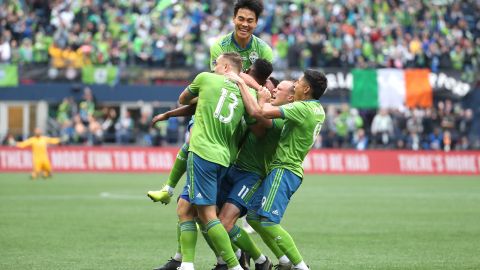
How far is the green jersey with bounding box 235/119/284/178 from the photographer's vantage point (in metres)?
10.7

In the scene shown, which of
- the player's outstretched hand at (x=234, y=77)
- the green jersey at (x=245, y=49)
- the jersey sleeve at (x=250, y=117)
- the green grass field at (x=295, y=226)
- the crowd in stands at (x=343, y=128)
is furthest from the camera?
the crowd in stands at (x=343, y=128)

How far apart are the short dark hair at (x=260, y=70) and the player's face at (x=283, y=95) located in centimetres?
19

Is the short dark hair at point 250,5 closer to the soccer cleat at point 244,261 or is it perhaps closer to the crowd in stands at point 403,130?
the soccer cleat at point 244,261

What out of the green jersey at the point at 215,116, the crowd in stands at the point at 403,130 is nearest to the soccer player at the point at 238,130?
the green jersey at the point at 215,116

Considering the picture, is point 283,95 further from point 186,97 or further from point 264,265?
point 264,265

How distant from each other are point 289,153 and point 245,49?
63.6 inches

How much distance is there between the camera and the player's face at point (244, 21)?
11031 mm

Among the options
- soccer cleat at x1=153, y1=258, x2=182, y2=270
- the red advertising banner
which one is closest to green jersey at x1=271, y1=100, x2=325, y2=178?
soccer cleat at x1=153, y1=258, x2=182, y2=270

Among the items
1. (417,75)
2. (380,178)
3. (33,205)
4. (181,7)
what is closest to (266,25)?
(181,7)

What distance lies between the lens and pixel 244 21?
→ 11.0 meters

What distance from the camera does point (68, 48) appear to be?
35875mm

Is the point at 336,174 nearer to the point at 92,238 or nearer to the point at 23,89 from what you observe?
the point at 23,89

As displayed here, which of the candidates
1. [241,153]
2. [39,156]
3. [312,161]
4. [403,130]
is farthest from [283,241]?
[403,130]

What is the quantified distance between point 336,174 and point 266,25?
7153 mm
